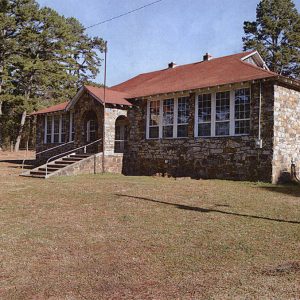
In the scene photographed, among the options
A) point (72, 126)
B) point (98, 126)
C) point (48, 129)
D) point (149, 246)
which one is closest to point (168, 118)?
point (98, 126)

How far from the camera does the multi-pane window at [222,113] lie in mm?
16484

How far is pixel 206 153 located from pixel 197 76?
4.85 meters

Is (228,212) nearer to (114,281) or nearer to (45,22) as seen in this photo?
(114,281)

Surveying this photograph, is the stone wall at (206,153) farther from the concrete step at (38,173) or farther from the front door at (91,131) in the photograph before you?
the concrete step at (38,173)

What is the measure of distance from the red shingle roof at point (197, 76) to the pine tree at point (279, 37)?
17993 mm

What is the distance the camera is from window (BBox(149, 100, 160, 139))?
19438 mm

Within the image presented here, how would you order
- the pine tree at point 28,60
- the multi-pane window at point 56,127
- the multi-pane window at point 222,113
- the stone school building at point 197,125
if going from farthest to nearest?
the pine tree at point 28,60, the multi-pane window at point 56,127, the multi-pane window at point 222,113, the stone school building at point 197,125

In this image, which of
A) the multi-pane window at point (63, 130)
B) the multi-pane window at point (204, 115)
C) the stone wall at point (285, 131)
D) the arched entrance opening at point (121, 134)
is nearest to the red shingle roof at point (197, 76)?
the multi-pane window at point (204, 115)

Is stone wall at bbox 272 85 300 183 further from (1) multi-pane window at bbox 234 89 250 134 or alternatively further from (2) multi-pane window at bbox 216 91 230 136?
(2) multi-pane window at bbox 216 91 230 136

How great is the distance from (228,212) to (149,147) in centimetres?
1097

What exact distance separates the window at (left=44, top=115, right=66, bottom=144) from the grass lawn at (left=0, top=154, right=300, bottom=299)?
14178 millimetres

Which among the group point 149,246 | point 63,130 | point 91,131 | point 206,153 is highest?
point 63,130

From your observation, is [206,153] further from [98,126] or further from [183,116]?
[98,126]

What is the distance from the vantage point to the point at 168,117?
747 inches
